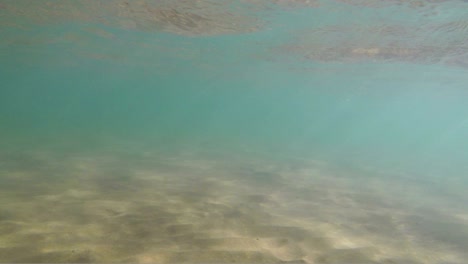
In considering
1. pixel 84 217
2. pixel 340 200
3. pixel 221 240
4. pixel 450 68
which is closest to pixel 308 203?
pixel 340 200

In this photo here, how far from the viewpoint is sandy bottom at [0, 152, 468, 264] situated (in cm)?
538

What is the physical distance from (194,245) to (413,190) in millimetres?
11082

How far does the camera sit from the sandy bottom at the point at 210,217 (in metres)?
5.38

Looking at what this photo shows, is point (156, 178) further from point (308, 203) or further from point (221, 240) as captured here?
point (221, 240)

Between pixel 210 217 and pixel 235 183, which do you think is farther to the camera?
pixel 235 183

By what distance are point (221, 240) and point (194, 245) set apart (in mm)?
540

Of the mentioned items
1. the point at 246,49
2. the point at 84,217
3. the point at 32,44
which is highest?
the point at 32,44

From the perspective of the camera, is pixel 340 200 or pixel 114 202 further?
pixel 340 200

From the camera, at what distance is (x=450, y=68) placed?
26.6 m

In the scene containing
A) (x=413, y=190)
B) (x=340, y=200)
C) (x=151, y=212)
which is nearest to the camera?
(x=151, y=212)

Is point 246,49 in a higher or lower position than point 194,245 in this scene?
higher

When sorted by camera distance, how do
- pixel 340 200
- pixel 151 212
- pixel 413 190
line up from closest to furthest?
pixel 151 212 → pixel 340 200 → pixel 413 190

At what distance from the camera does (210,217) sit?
7.23 m

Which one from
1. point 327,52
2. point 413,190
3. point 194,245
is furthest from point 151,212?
point 327,52
